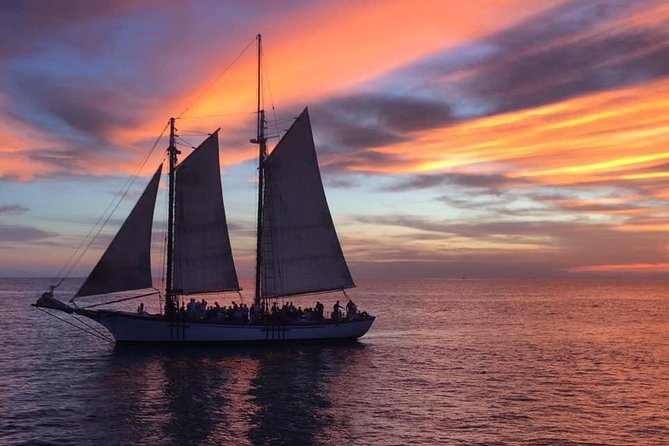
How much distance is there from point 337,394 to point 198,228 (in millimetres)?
21361

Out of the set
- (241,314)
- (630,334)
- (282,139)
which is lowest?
(630,334)

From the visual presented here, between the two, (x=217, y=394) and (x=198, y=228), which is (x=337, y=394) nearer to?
(x=217, y=394)

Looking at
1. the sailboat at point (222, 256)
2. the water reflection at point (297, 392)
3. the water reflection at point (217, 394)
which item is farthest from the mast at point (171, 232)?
the water reflection at point (297, 392)

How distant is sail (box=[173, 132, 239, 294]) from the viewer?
50.8 metres

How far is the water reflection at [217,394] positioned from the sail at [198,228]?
5.82 metres

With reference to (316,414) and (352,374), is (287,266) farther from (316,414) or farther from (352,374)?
(316,414)

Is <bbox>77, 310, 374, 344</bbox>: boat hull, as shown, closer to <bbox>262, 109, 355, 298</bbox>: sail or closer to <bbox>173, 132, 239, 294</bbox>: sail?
<bbox>173, 132, 239, 294</bbox>: sail

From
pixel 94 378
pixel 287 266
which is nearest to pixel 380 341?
pixel 287 266

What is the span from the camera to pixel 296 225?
53.3 meters

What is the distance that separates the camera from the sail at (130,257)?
46.7 m

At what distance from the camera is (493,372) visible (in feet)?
145

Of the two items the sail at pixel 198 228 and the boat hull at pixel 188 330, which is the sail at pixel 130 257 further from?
the sail at pixel 198 228

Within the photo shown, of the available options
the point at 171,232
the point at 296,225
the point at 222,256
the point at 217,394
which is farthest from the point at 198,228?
the point at 217,394

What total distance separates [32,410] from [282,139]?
29.4 m
